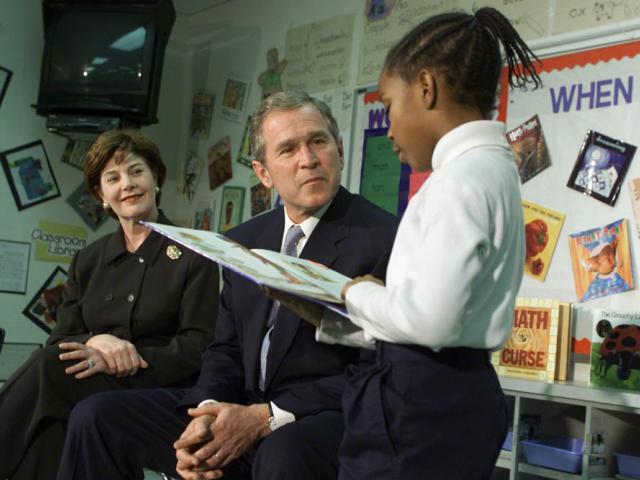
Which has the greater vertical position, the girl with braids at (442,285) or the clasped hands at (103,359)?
the girl with braids at (442,285)

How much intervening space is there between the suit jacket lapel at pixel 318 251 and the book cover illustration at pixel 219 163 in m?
2.55

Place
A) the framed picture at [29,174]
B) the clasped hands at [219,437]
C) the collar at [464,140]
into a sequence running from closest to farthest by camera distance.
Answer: the collar at [464,140] < the clasped hands at [219,437] < the framed picture at [29,174]

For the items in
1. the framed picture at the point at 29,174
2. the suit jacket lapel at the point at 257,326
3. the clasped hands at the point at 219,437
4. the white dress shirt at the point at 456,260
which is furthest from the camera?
the framed picture at the point at 29,174

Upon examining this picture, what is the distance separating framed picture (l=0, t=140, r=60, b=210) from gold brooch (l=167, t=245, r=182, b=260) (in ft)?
7.24

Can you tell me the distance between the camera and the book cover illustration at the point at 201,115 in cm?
451

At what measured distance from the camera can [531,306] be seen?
8.82 feet

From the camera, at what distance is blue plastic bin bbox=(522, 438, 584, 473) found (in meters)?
2.38

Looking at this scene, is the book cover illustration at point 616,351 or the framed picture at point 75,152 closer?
the book cover illustration at point 616,351

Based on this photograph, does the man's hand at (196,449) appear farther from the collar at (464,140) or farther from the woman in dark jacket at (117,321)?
the collar at (464,140)

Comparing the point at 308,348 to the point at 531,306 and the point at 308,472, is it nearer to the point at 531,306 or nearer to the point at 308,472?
the point at 308,472

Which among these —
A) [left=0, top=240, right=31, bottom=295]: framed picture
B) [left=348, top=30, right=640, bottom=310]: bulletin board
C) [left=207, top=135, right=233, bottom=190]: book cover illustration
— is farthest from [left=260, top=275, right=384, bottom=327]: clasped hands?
[left=0, top=240, right=31, bottom=295]: framed picture

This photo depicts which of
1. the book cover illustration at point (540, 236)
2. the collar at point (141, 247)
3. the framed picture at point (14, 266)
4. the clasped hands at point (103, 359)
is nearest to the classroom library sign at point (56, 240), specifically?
the framed picture at point (14, 266)

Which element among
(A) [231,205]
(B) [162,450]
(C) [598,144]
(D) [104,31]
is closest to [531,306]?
(C) [598,144]

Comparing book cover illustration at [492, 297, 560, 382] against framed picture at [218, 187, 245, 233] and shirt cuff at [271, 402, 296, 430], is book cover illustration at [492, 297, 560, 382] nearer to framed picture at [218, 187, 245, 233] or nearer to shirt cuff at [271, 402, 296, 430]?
shirt cuff at [271, 402, 296, 430]
